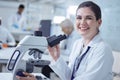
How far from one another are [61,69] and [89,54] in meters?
0.27

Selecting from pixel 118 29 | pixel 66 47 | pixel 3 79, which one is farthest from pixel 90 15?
pixel 66 47

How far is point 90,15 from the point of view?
66.1 inches

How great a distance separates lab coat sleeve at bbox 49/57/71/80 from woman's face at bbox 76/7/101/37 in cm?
28

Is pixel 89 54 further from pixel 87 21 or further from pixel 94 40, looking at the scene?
pixel 87 21

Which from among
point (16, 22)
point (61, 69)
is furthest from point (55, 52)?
point (16, 22)

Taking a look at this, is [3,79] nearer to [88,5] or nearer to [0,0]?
[88,5]

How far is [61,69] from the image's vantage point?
1841 millimetres

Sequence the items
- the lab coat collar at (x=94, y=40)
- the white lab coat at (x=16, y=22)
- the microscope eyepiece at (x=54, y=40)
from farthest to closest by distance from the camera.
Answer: the white lab coat at (x=16, y=22) < the lab coat collar at (x=94, y=40) < the microscope eyepiece at (x=54, y=40)

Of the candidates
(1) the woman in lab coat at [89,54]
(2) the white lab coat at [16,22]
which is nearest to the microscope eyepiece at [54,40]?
(1) the woman in lab coat at [89,54]

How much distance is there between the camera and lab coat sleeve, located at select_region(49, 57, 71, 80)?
180 centimetres

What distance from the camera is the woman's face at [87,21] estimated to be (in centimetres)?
168

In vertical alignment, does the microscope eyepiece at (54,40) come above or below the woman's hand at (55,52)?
above

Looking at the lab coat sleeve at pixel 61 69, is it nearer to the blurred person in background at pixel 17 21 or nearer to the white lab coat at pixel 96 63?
the white lab coat at pixel 96 63

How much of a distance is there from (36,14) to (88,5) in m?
12.0
